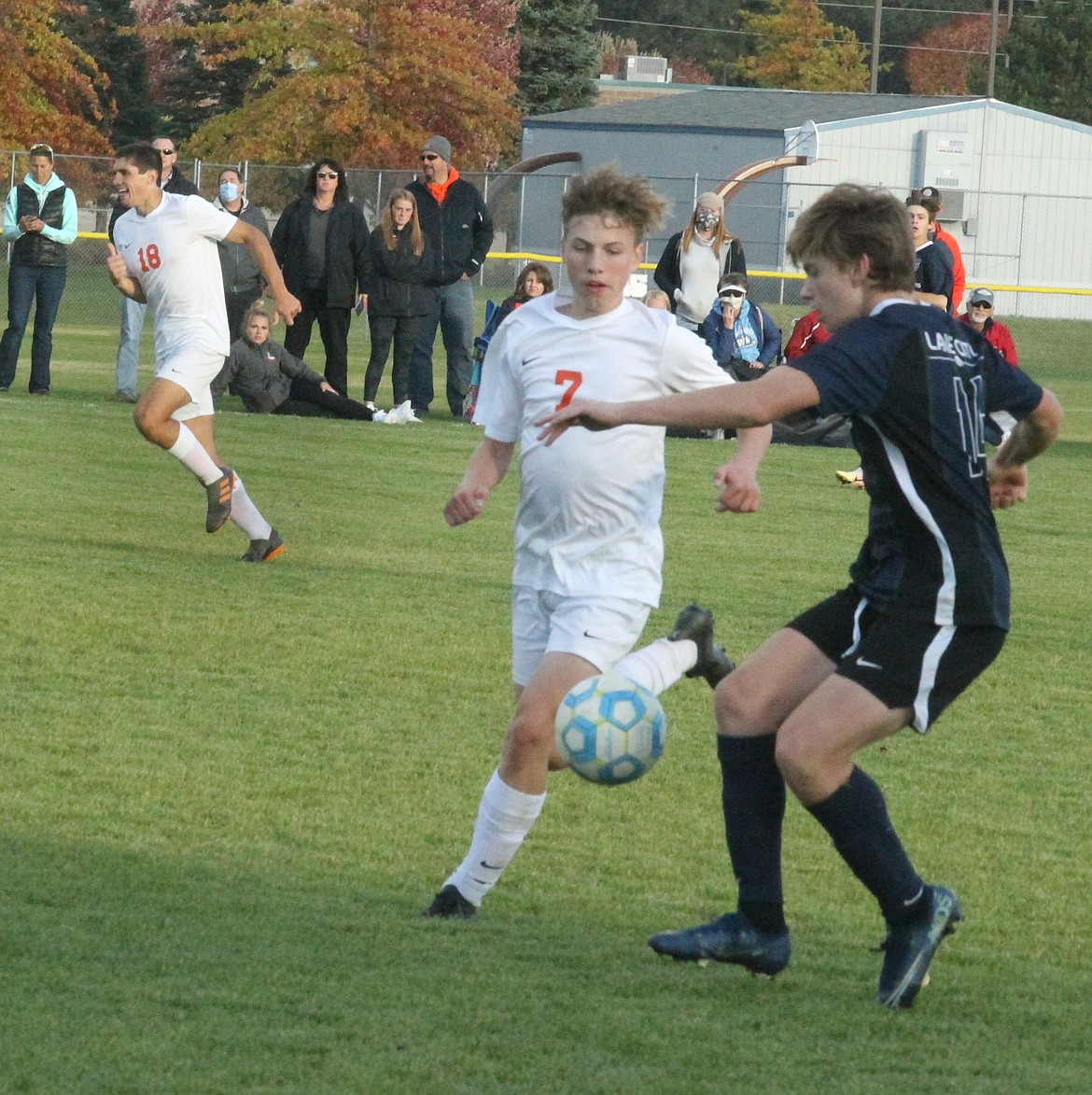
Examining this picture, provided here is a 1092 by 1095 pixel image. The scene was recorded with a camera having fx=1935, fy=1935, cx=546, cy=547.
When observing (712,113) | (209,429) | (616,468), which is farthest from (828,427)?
(712,113)

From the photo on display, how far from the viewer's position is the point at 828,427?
15.7 meters

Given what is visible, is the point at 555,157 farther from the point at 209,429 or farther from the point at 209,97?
the point at 209,429

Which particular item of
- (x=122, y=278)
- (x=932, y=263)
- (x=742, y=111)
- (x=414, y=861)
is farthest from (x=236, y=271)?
(x=742, y=111)

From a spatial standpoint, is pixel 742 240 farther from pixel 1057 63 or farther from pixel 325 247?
pixel 1057 63

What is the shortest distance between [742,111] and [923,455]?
4735 cm

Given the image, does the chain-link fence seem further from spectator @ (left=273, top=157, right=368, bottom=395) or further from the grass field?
the grass field

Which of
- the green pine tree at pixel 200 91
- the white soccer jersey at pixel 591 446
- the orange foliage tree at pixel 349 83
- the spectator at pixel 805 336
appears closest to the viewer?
the white soccer jersey at pixel 591 446

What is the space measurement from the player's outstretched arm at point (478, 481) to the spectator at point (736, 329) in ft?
35.0

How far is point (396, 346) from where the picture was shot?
15.9 meters

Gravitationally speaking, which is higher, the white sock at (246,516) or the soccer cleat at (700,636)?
the soccer cleat at (700,636)

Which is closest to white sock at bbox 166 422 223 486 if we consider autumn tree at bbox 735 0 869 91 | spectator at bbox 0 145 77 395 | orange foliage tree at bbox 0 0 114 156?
spectator at bbox 0 145 77 395

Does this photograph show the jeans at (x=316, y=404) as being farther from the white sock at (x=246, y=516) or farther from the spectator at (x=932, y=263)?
the white sock at (x=246, y=516)

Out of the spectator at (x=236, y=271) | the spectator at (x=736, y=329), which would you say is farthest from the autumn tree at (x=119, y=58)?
the spectator at (x=736, y=329)

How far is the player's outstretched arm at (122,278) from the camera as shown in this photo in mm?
9742
